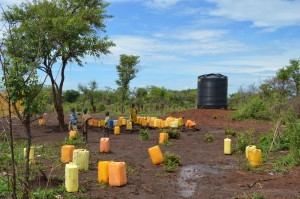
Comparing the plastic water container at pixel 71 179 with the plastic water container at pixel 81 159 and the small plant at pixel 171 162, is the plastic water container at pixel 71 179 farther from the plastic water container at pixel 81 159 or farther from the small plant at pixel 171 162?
the small plant at pixel 171 162

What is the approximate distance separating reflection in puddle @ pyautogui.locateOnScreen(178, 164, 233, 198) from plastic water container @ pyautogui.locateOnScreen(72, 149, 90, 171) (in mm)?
2358

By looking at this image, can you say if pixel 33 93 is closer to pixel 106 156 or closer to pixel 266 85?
pixel 106 156

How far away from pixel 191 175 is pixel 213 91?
2153cm

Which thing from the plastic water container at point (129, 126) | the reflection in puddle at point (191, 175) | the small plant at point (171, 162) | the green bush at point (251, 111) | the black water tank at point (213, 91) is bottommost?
the reflection in puddle at point (191, 175)

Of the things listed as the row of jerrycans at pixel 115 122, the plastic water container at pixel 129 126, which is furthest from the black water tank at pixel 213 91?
the plastic water container at pixel 129 126

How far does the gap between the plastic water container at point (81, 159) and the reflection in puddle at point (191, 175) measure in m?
2.36

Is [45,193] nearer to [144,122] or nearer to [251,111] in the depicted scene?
[144,122]

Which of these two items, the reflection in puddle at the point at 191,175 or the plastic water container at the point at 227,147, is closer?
the reflection in puddle at the point at 191,175

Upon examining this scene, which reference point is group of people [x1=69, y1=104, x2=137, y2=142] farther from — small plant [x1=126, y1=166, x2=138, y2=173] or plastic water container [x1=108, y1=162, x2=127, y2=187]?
plastic water container [x1=108, y1=162, x2=127, y2=187]

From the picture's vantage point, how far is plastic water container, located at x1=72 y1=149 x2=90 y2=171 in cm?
1023

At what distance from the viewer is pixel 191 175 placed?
34.0 feet

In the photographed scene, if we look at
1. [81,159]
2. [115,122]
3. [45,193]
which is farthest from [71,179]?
[115,122]

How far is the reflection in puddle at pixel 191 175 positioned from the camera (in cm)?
877

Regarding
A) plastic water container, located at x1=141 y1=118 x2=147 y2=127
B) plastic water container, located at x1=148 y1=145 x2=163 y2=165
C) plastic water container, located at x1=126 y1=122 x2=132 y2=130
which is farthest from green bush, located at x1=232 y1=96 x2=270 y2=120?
plastic water container, located at x1=148 y1=145 x2=163 y2=165
